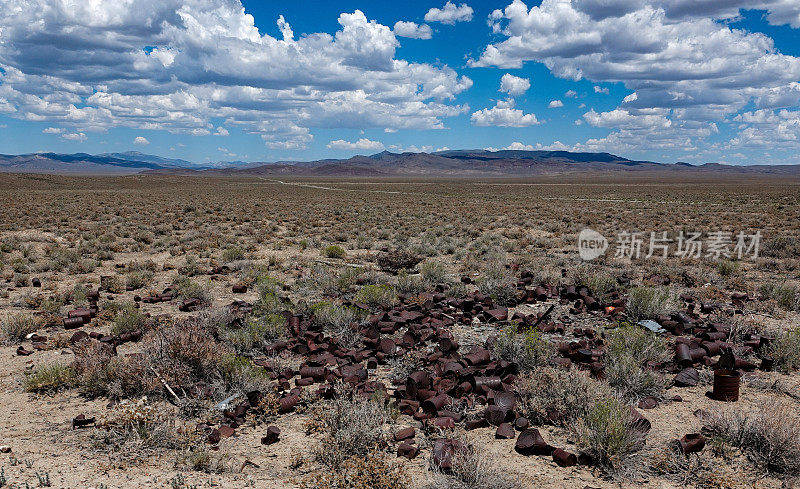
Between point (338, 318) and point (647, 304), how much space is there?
522 cm

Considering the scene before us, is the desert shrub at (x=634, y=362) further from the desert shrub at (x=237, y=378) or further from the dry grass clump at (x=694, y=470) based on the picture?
the desert shrub at (x=237, y=378)

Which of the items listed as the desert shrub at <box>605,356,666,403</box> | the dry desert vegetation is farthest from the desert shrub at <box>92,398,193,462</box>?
the desert shrub at <box>605,356,666,403</box>

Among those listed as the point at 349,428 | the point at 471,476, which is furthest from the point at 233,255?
the point at 471,476

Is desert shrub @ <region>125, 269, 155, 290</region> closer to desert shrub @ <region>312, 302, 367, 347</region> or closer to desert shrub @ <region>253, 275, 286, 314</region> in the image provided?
desert shrub @ <region>253, 275, 286, 314</region>

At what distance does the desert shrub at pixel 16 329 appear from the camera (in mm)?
7227

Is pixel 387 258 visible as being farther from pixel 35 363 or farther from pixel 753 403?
pixel 753 403

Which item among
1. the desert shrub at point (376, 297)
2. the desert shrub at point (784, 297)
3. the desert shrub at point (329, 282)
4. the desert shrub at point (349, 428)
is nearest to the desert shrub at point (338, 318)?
the desert shrub at point (376, 297)

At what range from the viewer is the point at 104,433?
4.43 metres

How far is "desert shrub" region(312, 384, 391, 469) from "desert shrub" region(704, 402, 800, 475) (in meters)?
3.12

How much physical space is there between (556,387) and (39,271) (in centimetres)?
1340

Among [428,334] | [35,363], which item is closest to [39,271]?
[35,363]

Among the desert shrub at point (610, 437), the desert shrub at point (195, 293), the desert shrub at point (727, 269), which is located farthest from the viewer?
the desert shrub at point (727, 269)

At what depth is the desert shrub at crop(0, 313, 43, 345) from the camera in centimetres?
723

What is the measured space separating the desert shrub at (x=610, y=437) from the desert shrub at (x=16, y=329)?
8041 mm
